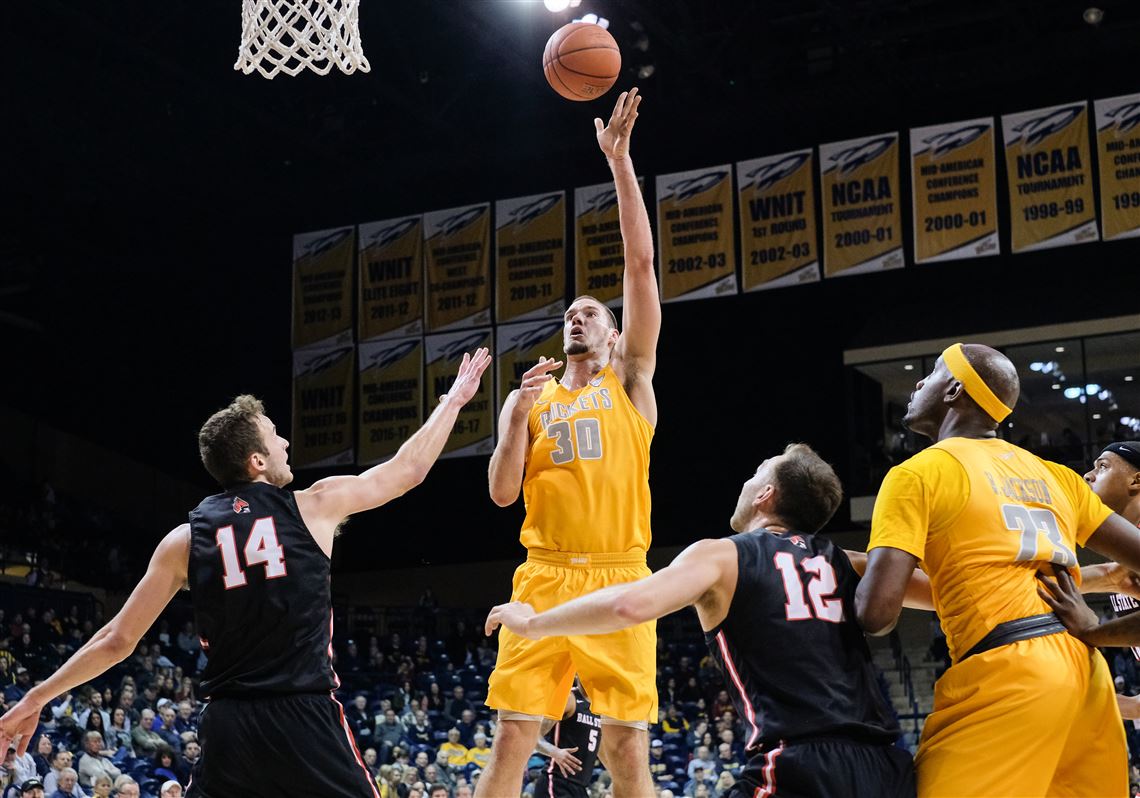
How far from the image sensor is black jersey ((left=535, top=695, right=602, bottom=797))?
8094mm

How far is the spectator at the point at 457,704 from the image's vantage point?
61.0 ft

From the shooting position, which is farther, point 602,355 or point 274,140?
Result: point 274,140

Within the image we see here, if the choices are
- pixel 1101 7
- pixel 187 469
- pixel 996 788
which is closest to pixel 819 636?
pixel 996 788

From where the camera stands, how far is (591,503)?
6.04 m

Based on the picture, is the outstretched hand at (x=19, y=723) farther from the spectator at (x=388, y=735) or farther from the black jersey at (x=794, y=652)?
the spectator at (x=388, y=735)

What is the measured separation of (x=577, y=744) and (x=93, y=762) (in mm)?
6686

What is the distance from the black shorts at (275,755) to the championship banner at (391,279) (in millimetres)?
17943

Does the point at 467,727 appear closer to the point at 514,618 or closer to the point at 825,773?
the point at 514,618

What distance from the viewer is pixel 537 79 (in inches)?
843

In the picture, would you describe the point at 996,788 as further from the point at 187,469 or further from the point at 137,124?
the point at 187,469

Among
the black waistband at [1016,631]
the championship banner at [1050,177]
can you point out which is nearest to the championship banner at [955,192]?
the championship banner at [1050,177]

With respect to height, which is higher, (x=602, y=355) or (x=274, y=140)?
(x=274, y=140)

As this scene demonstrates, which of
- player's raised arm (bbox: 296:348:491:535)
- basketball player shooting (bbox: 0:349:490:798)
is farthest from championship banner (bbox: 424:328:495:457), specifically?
basketball player shooting (bbox: 0:349:490:798)

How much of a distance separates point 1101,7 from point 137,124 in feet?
48.6
